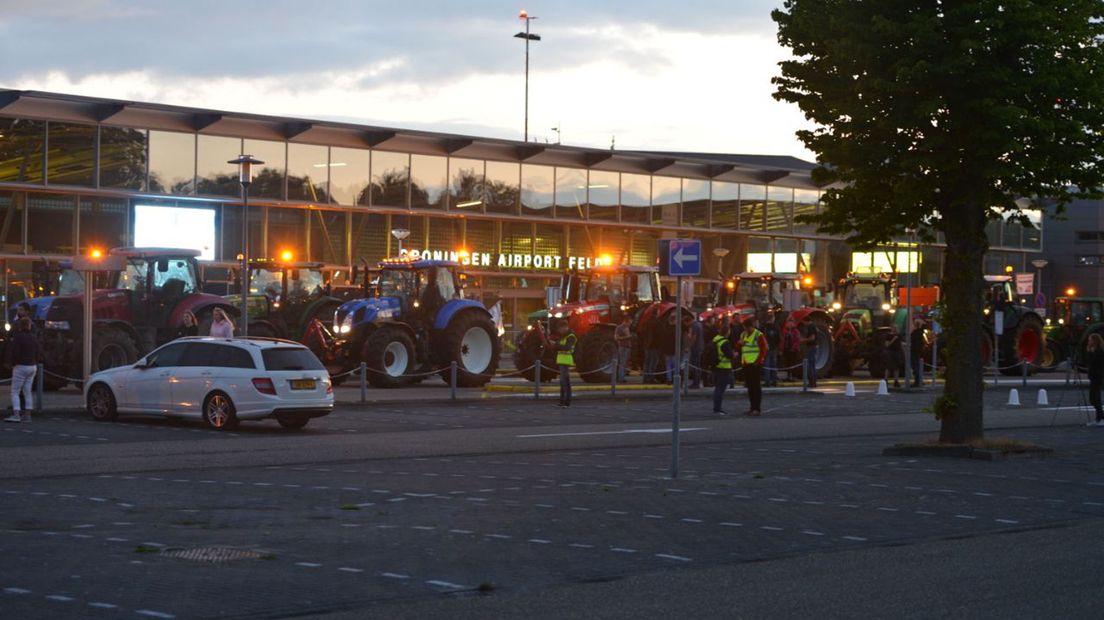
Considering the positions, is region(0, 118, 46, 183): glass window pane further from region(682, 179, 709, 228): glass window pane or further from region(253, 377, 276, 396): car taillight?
region(682, 179, 709, 228): glass window pane

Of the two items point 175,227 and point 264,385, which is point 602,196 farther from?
point 264,385

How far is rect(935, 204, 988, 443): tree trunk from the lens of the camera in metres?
20.6

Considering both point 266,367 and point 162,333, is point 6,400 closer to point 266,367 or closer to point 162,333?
point 162,333

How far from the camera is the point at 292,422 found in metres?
24.1

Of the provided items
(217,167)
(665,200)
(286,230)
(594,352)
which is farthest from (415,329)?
(665,200)

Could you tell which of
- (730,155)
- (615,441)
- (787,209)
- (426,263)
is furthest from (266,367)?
(730,155)

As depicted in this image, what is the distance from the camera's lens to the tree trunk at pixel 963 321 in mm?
20578

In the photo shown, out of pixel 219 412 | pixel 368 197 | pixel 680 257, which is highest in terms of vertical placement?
pixel 368 197

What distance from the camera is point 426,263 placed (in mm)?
35406

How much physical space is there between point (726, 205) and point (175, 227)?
2545cm

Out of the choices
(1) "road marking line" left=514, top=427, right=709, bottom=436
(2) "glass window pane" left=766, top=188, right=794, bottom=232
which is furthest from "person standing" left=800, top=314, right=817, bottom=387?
(2) "glass window pane" left=766, top=188, right=794, bottom=232

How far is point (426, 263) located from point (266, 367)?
12.4 metres

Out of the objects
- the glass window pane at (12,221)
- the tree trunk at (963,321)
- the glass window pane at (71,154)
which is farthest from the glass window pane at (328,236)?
the tree trunk at (963,321)

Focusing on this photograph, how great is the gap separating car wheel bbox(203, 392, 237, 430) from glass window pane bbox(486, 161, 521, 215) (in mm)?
34786
